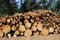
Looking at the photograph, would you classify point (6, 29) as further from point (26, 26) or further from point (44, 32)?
point (44, 32)

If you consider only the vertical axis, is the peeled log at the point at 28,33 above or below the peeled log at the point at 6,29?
below

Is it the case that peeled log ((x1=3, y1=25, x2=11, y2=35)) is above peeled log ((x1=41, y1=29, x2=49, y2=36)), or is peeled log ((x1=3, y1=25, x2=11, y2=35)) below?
above

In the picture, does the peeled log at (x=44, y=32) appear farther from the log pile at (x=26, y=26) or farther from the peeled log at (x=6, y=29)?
the peeled log at (x=6, y=29)

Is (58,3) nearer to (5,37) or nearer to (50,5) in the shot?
(50,5)

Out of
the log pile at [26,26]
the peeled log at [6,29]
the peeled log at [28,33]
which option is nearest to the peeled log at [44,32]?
the log pile at [26,26]

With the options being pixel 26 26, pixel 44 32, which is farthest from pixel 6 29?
pixel 44 32

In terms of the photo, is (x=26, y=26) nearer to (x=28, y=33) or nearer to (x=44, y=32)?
(x=28, y=33)

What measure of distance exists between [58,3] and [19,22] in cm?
165

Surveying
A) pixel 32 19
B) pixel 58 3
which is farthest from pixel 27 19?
pixel 58 3

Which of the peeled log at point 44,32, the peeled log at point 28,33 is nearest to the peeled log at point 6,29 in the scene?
the peeled log at point 28,33

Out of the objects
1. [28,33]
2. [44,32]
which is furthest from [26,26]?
[44,32]

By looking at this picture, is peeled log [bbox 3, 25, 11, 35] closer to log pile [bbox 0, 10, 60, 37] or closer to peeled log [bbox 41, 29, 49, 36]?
log pile [bbox 0, 10, 60, 37]

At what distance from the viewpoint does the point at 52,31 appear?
118 inches

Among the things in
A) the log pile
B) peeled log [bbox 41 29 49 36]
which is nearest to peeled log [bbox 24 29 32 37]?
the log pile
